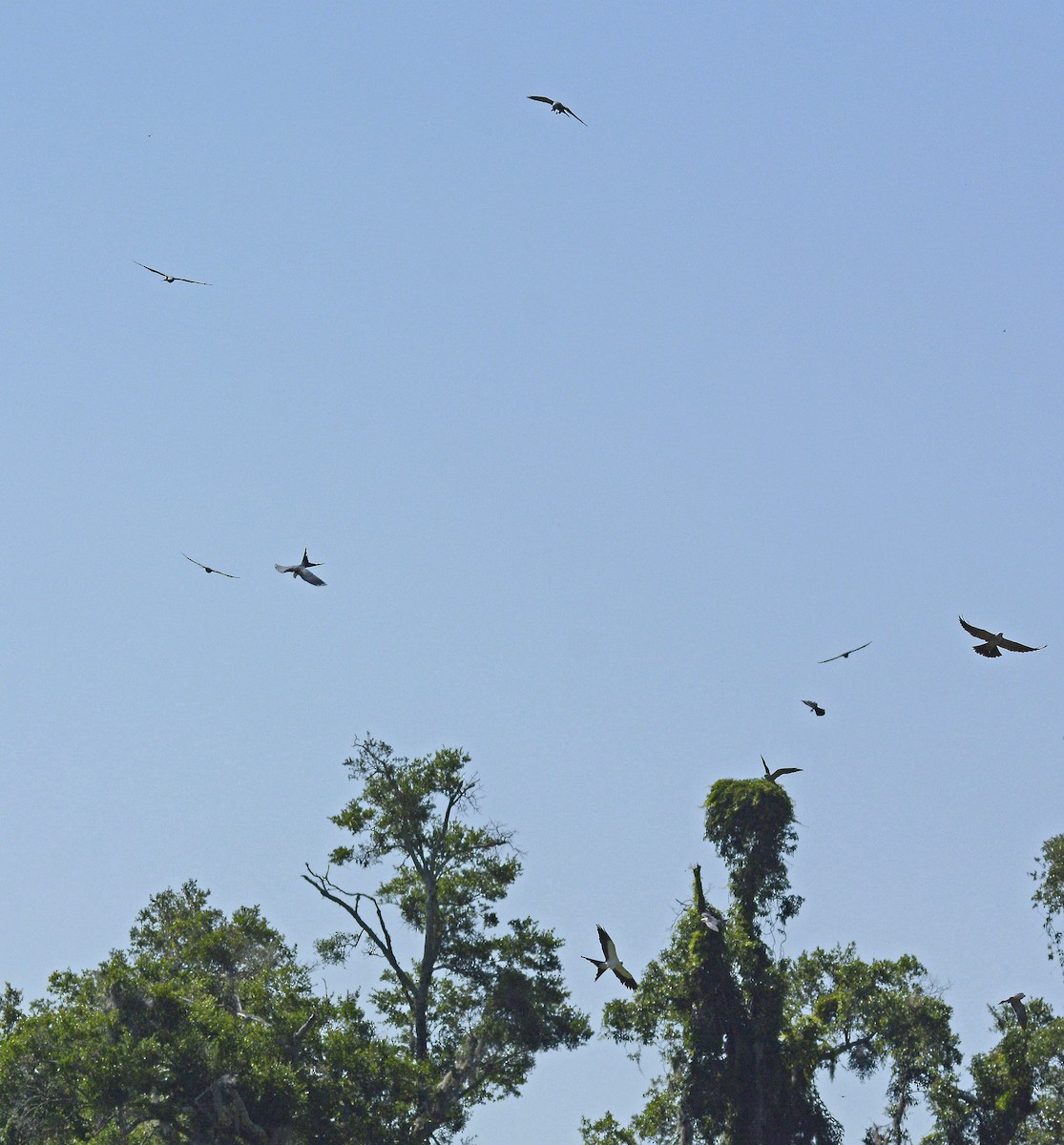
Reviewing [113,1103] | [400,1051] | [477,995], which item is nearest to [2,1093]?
[113,1103]

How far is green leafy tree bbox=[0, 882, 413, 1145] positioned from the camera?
4409 cm

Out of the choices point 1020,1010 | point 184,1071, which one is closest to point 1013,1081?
point 1020,1010

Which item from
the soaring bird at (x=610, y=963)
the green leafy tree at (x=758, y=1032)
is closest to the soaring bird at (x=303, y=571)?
the soaring bird at (x=610, y=963)

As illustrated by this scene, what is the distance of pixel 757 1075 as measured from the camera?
2098 inches

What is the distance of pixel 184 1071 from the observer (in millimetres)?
44531

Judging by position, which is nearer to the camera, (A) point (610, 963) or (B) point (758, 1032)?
(A) point (610, 963)

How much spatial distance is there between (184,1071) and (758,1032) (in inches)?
679

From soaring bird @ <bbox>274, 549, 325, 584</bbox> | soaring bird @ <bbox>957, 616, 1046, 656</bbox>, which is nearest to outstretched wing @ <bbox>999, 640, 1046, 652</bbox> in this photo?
soaring bird @ <bbox>957, 616, 1046, 656</bbox>

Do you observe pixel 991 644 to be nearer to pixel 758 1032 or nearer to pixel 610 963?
pixel 610 963

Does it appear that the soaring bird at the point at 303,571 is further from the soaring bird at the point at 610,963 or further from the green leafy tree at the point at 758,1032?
the green leafy tree at the point at 758,1032

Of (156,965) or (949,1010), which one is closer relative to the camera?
(156,965)

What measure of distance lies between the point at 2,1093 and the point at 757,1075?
68.4 ft

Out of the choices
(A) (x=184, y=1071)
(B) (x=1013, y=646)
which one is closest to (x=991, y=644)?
(B) (x=1013, y=646)

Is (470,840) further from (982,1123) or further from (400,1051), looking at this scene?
(982,1123)
